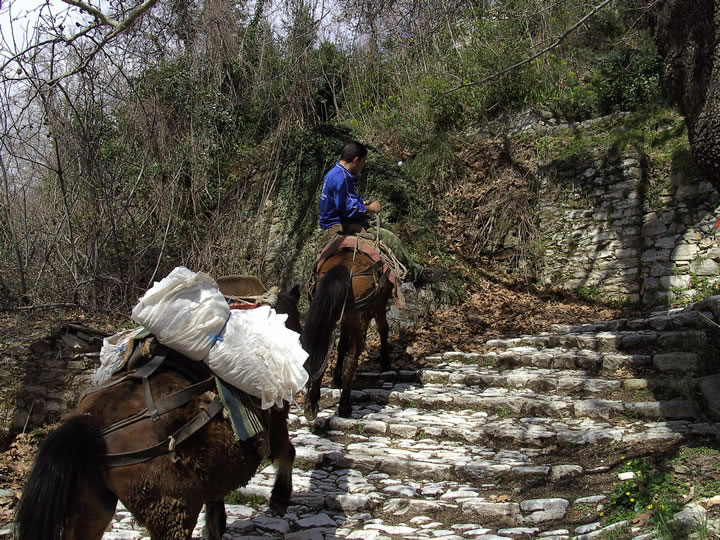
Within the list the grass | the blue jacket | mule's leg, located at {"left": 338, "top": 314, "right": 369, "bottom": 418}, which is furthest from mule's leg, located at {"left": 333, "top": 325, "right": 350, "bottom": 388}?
the grass

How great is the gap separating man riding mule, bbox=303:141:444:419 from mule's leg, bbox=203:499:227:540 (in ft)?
7.20

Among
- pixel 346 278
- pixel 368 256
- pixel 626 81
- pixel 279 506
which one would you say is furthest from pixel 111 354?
pixel 626 81

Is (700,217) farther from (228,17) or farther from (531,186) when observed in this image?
(228,17)

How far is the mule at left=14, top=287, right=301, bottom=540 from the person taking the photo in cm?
248

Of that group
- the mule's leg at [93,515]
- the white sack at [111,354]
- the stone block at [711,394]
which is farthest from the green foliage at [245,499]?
the stone block at [711,394]

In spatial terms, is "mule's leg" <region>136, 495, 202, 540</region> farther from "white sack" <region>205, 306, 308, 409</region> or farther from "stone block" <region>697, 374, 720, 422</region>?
"stone block" <region>697, 374, 720, 422</region>

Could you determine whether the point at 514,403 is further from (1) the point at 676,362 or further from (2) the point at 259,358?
(2) the point at 259,358

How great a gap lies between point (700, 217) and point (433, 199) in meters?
5.50

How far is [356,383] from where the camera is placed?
28.3ft

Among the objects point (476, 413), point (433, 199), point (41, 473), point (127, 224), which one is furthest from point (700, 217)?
point (41, 473)

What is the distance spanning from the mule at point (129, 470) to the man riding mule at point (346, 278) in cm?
279

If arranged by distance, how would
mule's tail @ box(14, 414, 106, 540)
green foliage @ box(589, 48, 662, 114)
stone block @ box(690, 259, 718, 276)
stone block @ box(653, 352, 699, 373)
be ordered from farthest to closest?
green foliage @ box(589, 48, 662, 114) → stone block @ box(690, 259, 718, 276) → stone block @ box(653, 352, 699, 373) → mule's tail @ box(14, 414, 106, 540)

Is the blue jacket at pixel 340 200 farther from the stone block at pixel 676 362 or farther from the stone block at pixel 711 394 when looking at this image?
the stone block at pixel 711 394

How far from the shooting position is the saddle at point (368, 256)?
7336 mm
